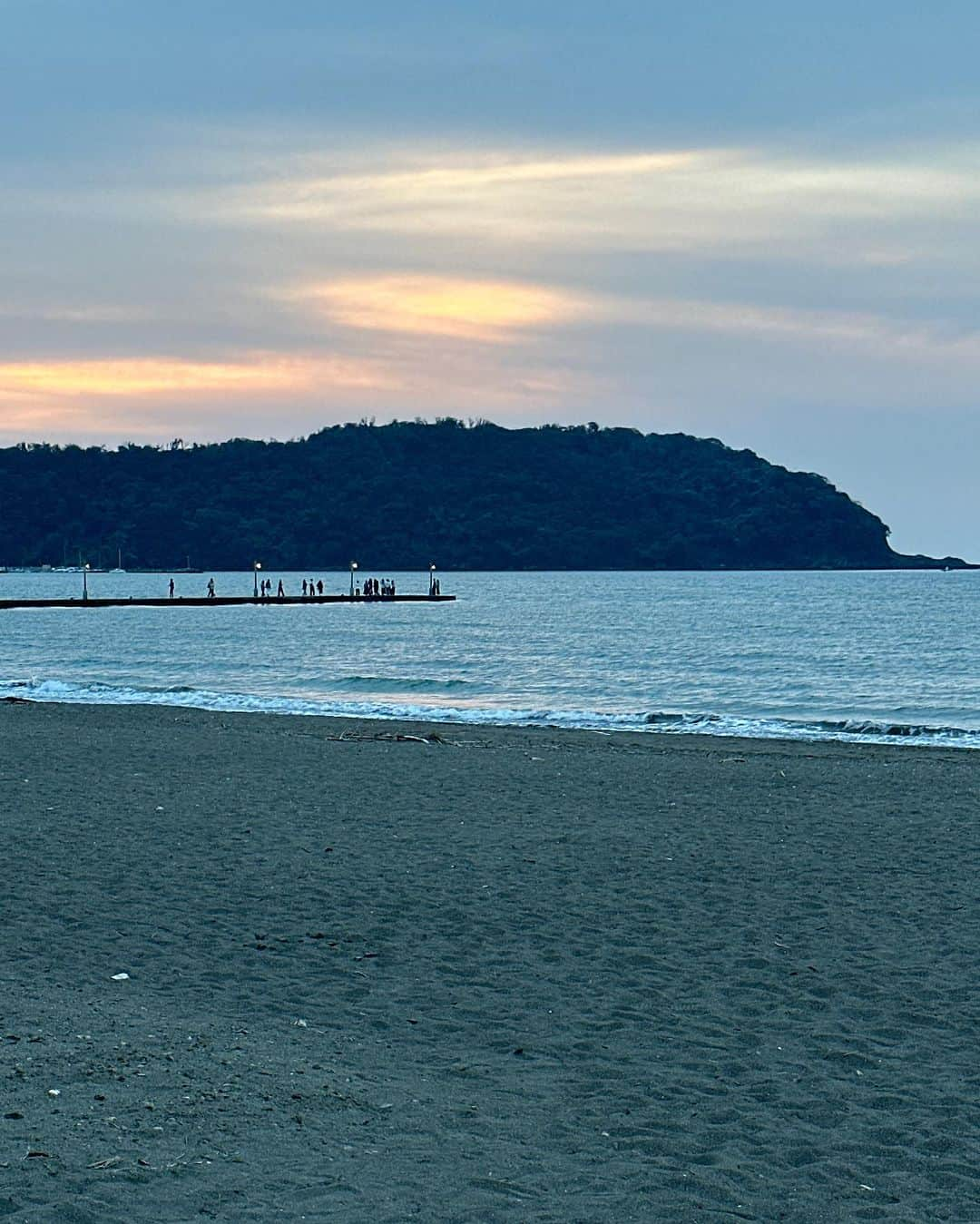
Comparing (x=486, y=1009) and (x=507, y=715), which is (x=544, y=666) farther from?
(x=486, y=1009)

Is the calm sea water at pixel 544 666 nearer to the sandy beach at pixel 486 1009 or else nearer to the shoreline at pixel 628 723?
the shoreline at pixel 628 723

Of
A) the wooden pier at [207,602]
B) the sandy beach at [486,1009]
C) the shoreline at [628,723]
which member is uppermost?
the wooden pier at [207,602]

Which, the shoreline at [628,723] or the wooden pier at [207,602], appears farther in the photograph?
the wooden pier at [207,602]

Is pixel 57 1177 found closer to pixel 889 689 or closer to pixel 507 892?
pixel 507 892

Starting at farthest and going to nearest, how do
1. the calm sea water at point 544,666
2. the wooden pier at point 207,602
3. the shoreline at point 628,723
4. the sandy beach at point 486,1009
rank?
the wooden pier at point 207,602
the calm sea water at point 544,666
the shoreline at point 628,723
the sandy beach at point 486,1009

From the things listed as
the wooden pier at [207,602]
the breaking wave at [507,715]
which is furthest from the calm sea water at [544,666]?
the wooden pier at [207,602]

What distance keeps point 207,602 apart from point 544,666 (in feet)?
A: 210

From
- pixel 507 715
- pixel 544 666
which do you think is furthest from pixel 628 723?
pixel 544 666

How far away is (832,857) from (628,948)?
379cm

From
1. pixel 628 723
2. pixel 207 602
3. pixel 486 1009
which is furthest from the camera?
pixel 207 602

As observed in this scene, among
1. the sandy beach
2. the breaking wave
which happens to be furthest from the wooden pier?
the sandy beach

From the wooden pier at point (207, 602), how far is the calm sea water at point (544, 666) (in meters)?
1.69

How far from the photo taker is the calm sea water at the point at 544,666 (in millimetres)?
30812

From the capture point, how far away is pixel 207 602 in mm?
107500
